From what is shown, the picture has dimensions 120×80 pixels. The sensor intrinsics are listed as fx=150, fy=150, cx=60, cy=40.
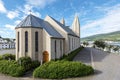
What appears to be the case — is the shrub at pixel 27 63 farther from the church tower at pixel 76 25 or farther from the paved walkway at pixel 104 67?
the church tower at pixel 76 25

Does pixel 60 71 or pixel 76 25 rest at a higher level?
pixel 76 25

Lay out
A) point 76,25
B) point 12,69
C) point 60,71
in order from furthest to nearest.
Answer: point 76,25 < point 12,69 < point 60,71

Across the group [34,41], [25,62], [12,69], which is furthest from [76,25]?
[12,69]

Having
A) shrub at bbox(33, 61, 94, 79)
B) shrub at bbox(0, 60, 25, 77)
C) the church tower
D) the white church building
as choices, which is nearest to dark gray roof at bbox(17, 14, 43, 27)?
the white church building

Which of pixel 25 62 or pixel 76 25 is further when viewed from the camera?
pixel 76 25

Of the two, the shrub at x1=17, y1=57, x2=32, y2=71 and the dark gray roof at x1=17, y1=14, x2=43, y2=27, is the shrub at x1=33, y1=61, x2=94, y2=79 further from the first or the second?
the dark gray roof at x1=17, y1=14, x2=43, y2=27

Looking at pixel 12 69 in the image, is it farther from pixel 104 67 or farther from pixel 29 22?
pixel 104 67

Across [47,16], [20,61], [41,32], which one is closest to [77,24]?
[47,16]

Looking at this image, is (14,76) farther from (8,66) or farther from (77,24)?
(77,24)

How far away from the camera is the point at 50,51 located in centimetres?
2544

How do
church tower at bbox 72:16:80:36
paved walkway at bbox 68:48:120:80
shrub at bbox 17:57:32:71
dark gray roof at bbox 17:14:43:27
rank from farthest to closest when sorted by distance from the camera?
church tower at bbox 72:16:80:36 → dark gray roof at bbox 17:14:43:27 → shrub at bbox 17:57:32:71 → paved walkway at bbox 68:48:120:80

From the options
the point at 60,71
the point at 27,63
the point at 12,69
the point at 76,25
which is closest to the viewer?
the point at 60,71

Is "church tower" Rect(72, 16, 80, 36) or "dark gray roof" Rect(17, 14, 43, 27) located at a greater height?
"church tower" Rect(72, 16, 80, 36)

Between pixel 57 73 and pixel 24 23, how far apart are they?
1157 centimetres
